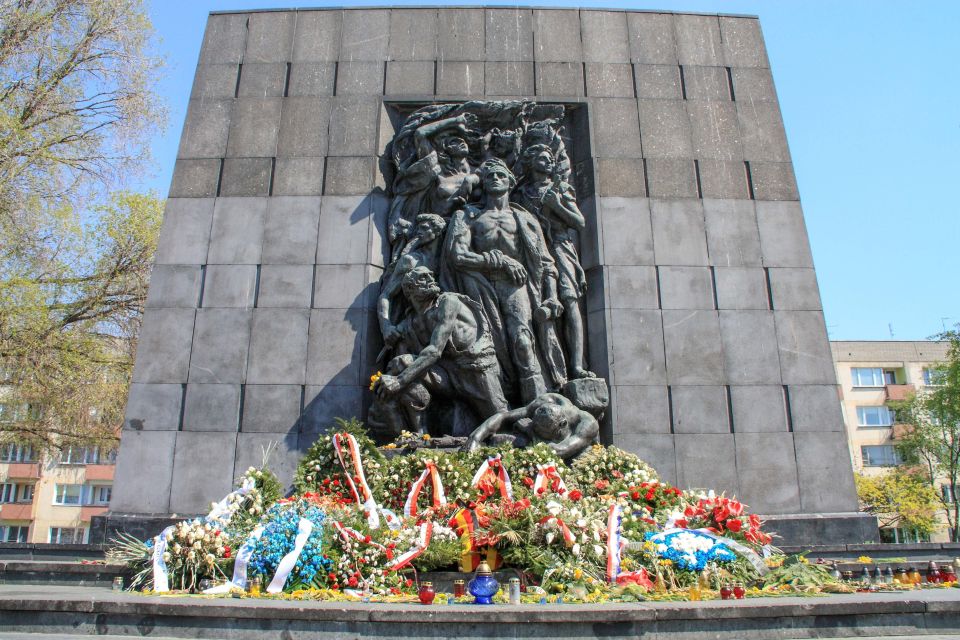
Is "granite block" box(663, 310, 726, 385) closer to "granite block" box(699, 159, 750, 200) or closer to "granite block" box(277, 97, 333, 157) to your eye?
"granite block" box(699, 159, 750, 200)

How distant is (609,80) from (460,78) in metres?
2.61

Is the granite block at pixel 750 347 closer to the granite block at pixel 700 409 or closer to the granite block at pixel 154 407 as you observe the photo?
the granite block at pixel 700 409

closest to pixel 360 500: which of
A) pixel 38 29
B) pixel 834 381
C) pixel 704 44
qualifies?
pixel 834 381

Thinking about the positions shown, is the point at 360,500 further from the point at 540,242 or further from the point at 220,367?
the point at 540,242

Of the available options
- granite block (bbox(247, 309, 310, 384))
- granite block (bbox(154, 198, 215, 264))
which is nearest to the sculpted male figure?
granite block (bbox(247, 309, 310, 384))

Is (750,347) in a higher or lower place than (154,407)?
higher

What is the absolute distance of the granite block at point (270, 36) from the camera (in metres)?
13.1

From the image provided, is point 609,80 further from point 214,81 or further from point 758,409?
point 214,81

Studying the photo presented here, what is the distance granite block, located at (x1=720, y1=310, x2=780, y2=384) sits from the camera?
11148mm

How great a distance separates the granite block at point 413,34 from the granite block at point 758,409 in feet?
25.3

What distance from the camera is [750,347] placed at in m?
11.3

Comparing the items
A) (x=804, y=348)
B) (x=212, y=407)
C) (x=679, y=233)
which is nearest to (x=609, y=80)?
(x=679, y=233)

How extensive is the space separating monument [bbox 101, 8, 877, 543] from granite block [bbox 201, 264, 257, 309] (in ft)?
0.13

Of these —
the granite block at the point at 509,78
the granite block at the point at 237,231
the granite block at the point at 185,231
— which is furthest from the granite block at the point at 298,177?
the granite block at the point at 509,78
